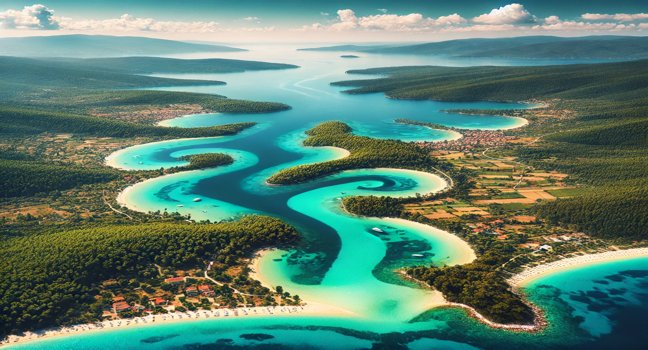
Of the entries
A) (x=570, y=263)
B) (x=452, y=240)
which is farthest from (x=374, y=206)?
(x=570, y=263)

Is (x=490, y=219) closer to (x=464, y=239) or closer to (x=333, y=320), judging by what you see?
(x=464, y=239)

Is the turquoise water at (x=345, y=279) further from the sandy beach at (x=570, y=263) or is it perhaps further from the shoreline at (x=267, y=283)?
the sandy beach at (x=570, y=263)

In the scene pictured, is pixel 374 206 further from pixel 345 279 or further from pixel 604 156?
pixel 604 156

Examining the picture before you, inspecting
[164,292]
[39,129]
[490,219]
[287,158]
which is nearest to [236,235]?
[164,292]

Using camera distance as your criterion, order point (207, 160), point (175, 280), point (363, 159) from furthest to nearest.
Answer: point (207, 160) → point (363, 159) → point (175, 280)

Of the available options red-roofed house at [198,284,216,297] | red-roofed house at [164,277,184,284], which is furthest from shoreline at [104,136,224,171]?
red-roofed house at [198,284,216,297]

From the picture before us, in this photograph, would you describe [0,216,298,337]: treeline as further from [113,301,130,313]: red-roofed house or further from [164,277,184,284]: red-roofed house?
[164,277,184,284]: red-roofed house

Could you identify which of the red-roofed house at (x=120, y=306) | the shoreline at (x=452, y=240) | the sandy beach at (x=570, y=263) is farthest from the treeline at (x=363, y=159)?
the red-roofed house at (x=120, y=306)
